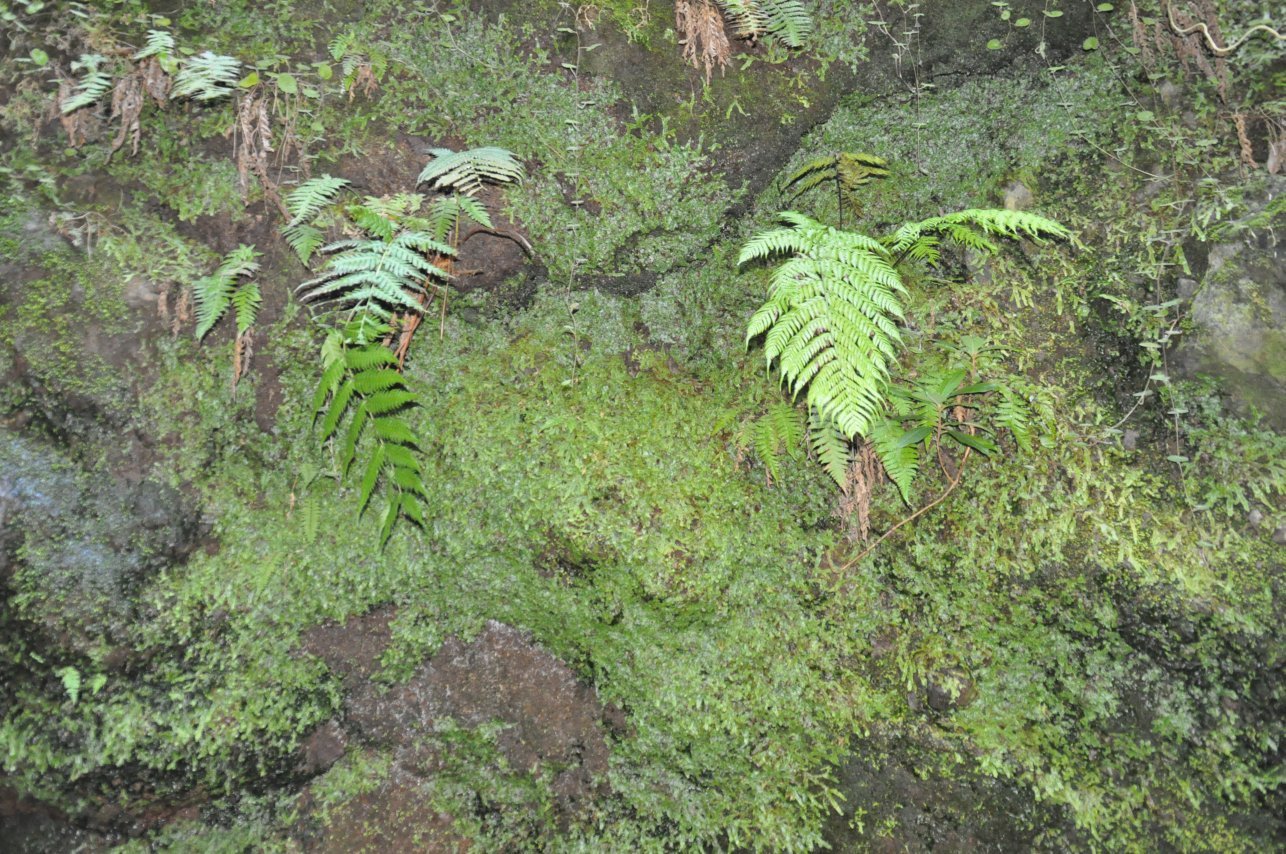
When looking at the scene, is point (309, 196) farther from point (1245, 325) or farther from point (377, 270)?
point (1245, 325)

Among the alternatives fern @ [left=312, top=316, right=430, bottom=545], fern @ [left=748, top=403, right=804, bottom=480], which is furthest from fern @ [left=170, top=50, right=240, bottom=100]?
fern @ [left=748, top=403, right=804, bottom=480]

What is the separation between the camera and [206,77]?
3.39 meters

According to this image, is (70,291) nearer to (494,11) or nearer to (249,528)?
(249,528)

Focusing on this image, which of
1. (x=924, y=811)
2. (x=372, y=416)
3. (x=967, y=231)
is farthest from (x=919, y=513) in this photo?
(x=372, y=416)

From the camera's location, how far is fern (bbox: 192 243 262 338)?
309 centimetres

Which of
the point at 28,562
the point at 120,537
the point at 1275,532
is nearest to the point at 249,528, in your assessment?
the point at 120,537

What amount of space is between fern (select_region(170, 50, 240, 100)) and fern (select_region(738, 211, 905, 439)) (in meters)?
2.89

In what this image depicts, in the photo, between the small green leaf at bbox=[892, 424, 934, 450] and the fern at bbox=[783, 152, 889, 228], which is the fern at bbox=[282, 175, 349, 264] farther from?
the small green leaf at bbox=[892, 424, 934, 450]

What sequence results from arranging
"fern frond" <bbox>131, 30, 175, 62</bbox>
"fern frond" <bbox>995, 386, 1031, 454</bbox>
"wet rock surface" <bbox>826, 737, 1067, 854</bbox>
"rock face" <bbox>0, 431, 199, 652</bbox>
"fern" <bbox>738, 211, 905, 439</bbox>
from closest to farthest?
"wet rock surface" <bbox>826, 737, 1067, 854</bbox>, "fern" <bbox>738, 211, 905, 439</bbox>, "rock face" <bbox>0, 431, 199, 652</bbox>, "fern frond" <bbox>995, 386, 1031, 454</bbox>, "fern frond" <bbox>131, 30, 175, 62</bbox>

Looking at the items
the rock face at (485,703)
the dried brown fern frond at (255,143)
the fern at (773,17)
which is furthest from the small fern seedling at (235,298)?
the fern at (773,17)

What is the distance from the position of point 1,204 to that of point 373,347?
81.2 inches

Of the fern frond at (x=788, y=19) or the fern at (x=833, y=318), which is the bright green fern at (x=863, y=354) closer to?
the fern at (x=833, y=318)

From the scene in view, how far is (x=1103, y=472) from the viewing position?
9.86 ft

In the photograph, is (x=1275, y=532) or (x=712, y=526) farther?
(x=712, y=526)
